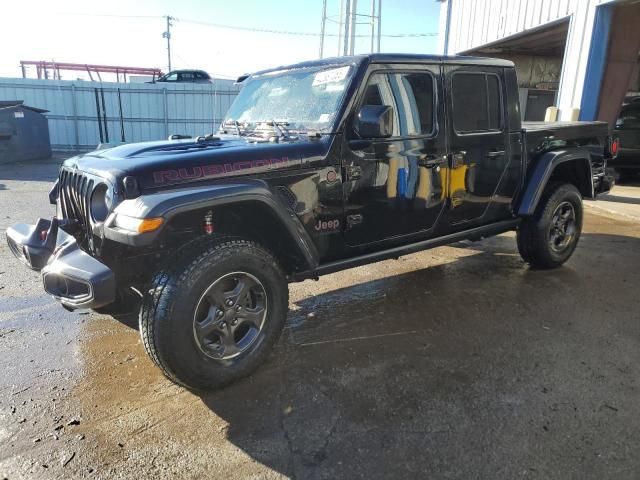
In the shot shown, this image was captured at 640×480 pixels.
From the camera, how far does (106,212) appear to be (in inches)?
109

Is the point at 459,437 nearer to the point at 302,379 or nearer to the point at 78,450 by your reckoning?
the point at 302,379

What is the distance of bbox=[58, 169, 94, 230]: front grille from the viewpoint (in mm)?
2893

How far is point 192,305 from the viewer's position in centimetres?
262

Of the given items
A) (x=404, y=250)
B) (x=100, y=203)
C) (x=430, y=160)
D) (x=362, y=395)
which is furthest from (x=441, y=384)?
(x=100, y=203)

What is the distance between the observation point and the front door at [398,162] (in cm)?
333

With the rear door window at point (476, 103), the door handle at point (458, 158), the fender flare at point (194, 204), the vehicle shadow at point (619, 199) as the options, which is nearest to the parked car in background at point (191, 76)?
the vehicle shadow at point (619, 199)

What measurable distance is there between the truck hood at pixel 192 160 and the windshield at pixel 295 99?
24 cm

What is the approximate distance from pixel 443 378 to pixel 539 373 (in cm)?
63

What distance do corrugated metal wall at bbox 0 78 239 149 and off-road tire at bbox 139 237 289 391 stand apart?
15.3 m

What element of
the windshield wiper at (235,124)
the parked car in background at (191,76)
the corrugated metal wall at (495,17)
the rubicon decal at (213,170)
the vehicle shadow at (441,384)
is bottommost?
the vehicle shadow at (441,384)

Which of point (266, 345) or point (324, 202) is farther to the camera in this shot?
point (324, 202)

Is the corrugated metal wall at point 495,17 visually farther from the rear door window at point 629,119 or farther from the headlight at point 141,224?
the headlight at point 141,224

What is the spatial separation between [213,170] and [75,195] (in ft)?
3.29

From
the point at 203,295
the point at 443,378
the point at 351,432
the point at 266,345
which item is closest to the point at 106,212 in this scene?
the point at 203,295
